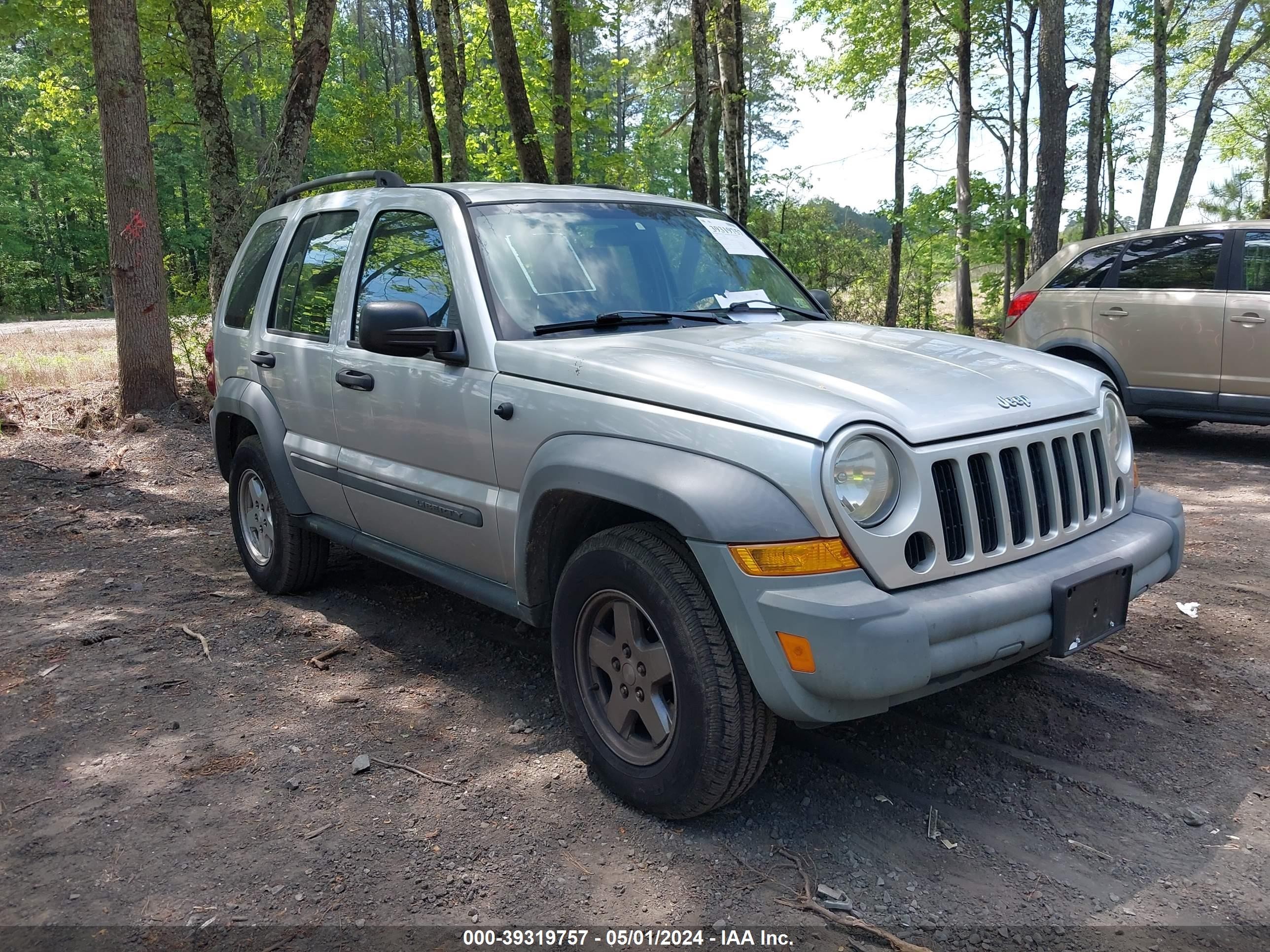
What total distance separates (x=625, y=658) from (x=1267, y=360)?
22.7ft

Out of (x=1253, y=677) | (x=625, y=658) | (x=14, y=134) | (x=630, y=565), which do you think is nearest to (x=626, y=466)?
(x=630, y=565)

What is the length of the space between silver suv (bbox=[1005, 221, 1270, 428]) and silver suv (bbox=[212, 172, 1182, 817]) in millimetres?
5030

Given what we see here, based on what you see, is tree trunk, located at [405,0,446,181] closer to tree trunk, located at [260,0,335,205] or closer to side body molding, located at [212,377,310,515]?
tree trunk, located at [260,0,335,205]

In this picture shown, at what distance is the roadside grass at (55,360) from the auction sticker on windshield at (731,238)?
10954mm

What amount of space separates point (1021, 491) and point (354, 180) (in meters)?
3.62

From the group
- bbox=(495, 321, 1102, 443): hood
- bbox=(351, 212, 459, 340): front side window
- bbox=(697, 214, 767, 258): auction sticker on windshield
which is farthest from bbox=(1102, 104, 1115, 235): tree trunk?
bbox=(351, 212, 459, 340): front side window

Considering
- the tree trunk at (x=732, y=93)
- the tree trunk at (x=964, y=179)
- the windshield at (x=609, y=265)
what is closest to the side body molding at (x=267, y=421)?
the windshield at (x=609, y=265)

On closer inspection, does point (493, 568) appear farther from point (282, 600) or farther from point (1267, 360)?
point (1267, 360)

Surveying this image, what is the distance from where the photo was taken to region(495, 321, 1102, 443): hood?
Result: 266 centimetres

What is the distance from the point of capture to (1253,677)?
3855mm

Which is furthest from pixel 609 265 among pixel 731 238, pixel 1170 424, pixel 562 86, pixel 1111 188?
pixel 1111 188

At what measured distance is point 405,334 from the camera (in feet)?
11.1

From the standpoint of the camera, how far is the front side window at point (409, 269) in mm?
3744

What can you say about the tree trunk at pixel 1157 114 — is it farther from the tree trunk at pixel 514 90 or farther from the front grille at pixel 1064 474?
the front grille at pixel 1064 474
